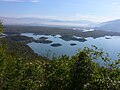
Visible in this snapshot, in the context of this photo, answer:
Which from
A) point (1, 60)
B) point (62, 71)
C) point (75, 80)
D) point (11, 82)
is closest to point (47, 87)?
point (62, 71)

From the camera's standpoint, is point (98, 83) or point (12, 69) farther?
point (12, 69)

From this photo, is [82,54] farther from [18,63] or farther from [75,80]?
[18,63]

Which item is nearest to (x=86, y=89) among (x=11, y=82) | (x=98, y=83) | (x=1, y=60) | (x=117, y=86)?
(x=98, y=83)

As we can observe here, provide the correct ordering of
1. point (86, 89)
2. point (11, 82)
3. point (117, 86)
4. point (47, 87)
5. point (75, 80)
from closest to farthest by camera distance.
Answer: point (117, 86) < point (86, 89) < point (75, 80) < point (47, 87) < point (11, 82)

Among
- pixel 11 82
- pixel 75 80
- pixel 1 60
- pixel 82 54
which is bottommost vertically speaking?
pixel 11 82

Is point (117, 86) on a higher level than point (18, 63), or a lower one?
higher

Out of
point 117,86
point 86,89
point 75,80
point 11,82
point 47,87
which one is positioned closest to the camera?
point 117,86

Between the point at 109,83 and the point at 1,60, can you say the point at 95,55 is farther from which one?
the point at 1,60

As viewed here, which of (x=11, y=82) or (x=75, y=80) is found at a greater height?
(x=75, y=80)

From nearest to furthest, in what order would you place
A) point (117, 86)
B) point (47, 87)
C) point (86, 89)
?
point (117, 86) < point (86, 89) < point (47, 87)
